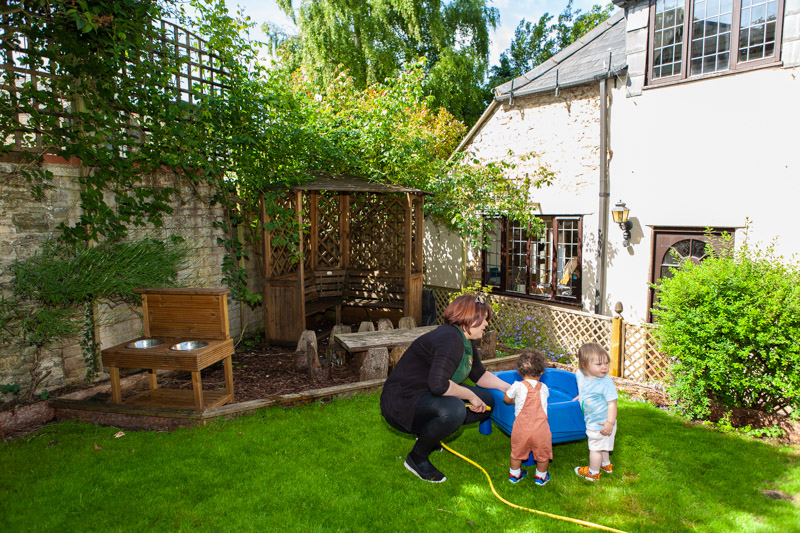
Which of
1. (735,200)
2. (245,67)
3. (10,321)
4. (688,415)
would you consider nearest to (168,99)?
(245,67)

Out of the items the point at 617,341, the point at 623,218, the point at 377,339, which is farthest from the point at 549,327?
the point at 377,339

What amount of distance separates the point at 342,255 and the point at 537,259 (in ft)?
13.8

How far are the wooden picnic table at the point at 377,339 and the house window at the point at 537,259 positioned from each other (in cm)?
365

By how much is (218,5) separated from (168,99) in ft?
5.44

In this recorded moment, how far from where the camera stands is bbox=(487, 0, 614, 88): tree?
2617 centimetres

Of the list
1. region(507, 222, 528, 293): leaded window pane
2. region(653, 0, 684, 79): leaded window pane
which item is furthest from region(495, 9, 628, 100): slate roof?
region(507, 222, 528, 293): leaded window pane

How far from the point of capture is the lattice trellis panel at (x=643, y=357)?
704 centimetres

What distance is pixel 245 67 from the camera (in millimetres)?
7598

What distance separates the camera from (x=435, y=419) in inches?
160

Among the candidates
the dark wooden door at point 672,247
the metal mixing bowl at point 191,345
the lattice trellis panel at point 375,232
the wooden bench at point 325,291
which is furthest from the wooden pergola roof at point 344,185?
the dark wooden door at point 672,247

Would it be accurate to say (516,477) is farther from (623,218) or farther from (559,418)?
(623,218)

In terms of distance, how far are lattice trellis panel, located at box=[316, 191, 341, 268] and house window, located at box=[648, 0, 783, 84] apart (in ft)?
21.0

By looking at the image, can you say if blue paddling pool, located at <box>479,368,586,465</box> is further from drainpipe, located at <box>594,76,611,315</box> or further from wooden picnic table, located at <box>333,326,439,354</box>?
drainpipe, located at <box>594,76,611,315</box>

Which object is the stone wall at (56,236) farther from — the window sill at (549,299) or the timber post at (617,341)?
the window sill at (549,299)
